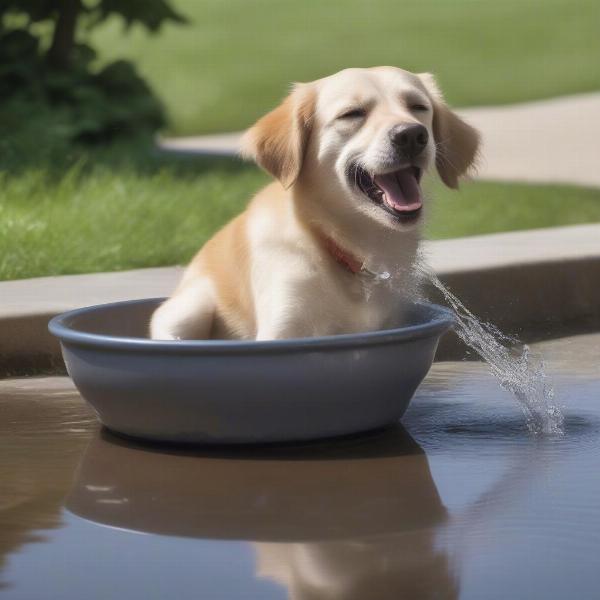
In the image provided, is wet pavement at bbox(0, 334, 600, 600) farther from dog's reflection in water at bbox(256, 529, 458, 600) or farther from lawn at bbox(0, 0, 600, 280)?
lawn at bbox(0, 0, 600, 280)

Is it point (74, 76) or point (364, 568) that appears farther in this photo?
point (74, 76)

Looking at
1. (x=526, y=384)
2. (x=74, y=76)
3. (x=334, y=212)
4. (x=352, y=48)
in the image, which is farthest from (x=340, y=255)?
(x=352, y=48)

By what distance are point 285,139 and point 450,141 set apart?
65 centimetres

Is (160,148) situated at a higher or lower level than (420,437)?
lower

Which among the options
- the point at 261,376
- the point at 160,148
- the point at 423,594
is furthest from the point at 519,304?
the point at 160,148

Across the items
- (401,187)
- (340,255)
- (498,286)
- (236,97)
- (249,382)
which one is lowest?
(236,97)

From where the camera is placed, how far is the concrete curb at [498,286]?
22.5ft

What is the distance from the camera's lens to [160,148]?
17828 mm

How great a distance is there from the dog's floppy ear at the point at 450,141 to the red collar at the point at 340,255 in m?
0.54

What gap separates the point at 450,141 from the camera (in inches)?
209

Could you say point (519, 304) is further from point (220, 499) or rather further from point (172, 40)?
point (172, 40)

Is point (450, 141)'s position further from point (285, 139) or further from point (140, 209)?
point (140, 209)

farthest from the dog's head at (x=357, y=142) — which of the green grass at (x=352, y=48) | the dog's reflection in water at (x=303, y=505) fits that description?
the green grass at (x=352, y=48)

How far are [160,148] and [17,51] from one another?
9.02 feet
